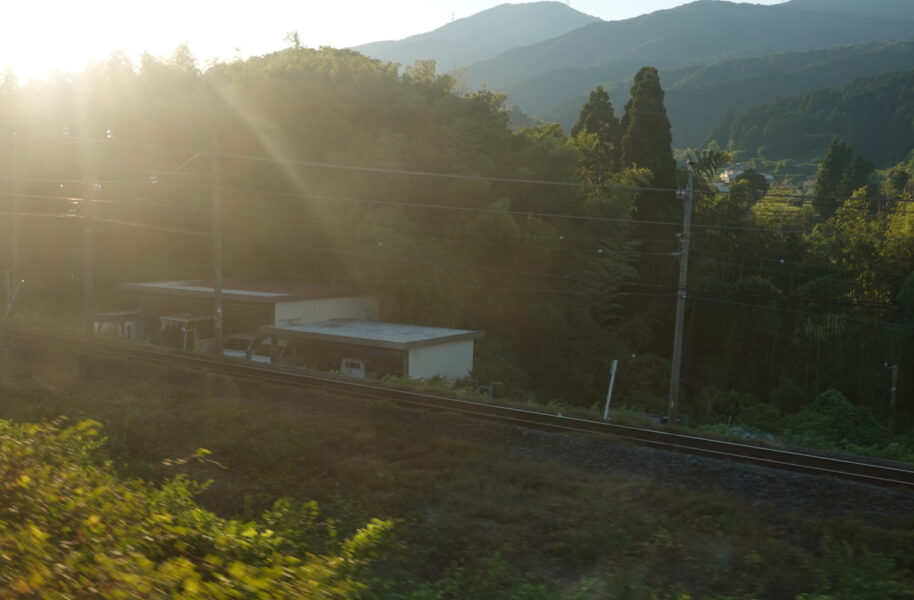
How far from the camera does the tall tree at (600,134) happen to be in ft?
145

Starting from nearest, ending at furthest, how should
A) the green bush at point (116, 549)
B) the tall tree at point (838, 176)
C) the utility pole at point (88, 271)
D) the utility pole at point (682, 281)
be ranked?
the green bush at point (116, 549) → the utility pole at point (88, 271) → the utility pole at point (682, 281) → the tall tree at point (838, 176)

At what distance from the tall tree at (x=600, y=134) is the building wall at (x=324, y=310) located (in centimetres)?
1877

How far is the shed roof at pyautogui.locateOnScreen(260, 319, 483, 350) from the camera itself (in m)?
23.3

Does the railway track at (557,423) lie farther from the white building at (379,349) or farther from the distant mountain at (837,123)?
the distant mountain at (837,123)

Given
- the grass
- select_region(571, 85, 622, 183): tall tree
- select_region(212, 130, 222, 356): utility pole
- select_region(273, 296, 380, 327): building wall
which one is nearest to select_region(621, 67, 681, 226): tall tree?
select_region(571, 85, 622, 183): tall tree

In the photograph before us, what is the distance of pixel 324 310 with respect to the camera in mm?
28484

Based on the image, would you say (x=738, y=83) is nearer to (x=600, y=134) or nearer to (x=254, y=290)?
(x=600, y=134)

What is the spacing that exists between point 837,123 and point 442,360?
10096 cm

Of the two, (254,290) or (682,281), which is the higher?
(682,281)

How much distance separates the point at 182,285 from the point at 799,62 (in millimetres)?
196510

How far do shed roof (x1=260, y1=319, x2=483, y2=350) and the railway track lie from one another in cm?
608

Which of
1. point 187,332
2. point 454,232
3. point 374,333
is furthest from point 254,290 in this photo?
point 454,232

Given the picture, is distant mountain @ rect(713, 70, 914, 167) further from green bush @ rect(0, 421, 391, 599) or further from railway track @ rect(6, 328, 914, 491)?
green bush @ rect(0, 421, 391, 599)

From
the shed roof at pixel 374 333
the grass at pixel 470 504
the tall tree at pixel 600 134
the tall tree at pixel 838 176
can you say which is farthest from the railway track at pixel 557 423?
the tall tree at pixel 838 176
